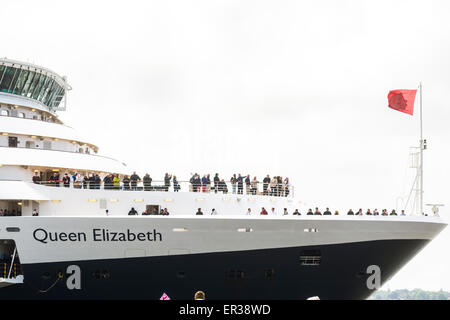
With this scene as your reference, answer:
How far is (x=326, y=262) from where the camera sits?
1955cm

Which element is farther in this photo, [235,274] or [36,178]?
[36,178]

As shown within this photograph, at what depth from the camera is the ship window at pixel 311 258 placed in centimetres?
1955

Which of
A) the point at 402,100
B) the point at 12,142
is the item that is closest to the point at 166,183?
the point at 12,142

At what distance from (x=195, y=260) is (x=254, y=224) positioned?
8.43 feet

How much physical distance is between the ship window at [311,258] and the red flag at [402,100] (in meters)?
8.04

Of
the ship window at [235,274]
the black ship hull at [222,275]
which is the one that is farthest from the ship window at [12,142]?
the ship window at [235,274]

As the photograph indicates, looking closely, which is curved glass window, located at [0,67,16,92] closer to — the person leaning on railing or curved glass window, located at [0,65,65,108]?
curved glass window, located at [0,65,65,108]

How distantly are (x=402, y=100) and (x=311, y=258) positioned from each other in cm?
868

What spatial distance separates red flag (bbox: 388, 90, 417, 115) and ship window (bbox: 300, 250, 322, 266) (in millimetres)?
8042

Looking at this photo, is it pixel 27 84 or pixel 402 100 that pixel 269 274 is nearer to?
pixel 402 100

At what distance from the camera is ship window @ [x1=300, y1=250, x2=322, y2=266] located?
1955 cm

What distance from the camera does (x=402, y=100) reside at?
2330cm

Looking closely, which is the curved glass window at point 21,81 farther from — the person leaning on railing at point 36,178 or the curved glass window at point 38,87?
the person leaning on railing at point 36,178
